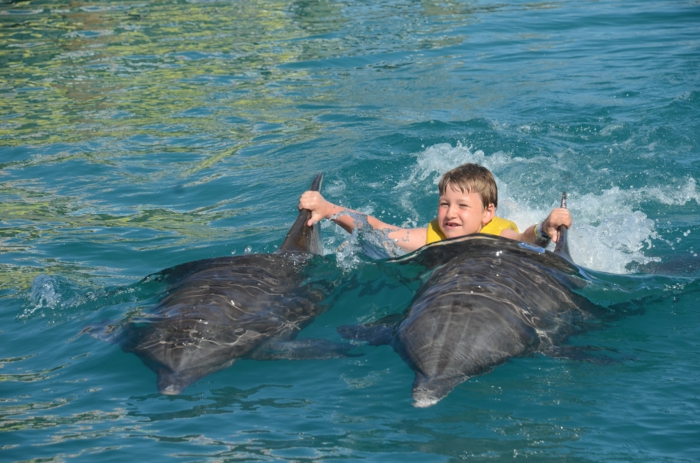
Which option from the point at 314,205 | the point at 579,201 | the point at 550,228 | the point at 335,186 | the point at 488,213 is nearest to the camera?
the point at 550,228

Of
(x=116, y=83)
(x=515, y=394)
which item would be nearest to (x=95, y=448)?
(x=515, y=394)

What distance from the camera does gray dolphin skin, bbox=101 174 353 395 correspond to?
5379mm

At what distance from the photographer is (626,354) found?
219 inches

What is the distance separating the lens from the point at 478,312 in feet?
17.5

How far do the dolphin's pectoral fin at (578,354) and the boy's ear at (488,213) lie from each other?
5.94 feet

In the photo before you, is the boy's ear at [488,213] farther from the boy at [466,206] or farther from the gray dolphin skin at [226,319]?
the gray dolphin skin at [226,319]

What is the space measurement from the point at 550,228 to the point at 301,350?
2309mm

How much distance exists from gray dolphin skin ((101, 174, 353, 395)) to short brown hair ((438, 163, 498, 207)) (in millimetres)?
1336

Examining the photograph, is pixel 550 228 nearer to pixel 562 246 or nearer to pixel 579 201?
pixel 562 246

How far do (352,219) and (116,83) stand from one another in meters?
9.36

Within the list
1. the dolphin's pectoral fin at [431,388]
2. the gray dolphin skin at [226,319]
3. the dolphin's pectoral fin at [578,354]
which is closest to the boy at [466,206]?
the gray dolphin skin at [226,319]

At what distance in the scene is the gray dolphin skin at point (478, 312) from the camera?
5027 millimetres

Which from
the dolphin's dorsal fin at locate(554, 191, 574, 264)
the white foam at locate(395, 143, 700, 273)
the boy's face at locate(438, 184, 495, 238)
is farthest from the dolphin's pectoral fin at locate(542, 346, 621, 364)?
the white foam at locate(395, 143, 700, 273)

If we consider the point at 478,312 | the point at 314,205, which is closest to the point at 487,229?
the point at 314,205
